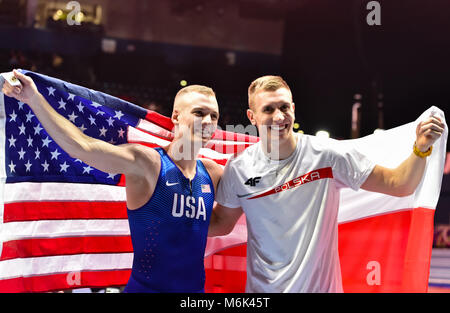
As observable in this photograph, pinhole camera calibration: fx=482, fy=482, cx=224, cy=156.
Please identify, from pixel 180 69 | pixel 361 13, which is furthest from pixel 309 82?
pixel 180 69

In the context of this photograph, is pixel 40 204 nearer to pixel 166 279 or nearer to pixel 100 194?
pixel 100 194

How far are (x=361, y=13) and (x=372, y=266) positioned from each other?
381 inches

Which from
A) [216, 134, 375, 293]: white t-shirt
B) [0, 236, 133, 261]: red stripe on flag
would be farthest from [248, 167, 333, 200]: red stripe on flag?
[0, 236, 133, 261]: red stripe on flag

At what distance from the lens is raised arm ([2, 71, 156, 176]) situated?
223cm

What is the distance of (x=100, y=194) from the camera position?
3.00 meters

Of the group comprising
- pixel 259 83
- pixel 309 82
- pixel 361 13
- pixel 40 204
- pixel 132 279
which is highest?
pixel 361 13

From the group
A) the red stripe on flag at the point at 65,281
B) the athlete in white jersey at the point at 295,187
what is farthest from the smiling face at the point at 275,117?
the red stripe on flag at the point at 65,281

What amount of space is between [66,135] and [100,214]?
92 cm

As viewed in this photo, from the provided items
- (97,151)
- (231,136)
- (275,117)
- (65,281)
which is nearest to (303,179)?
(275,117)

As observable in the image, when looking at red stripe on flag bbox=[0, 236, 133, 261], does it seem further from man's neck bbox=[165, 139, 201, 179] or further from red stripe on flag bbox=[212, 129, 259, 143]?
red stripe on flag bbox=[212, 129, 259, 143]

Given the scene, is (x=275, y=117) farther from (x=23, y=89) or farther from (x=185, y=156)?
(x=23, y=89)

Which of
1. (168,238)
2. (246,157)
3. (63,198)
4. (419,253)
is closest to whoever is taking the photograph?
(168,238)

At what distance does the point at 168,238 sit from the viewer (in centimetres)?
247

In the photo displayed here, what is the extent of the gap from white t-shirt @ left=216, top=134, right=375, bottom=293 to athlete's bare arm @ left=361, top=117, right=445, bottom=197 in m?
0.07
